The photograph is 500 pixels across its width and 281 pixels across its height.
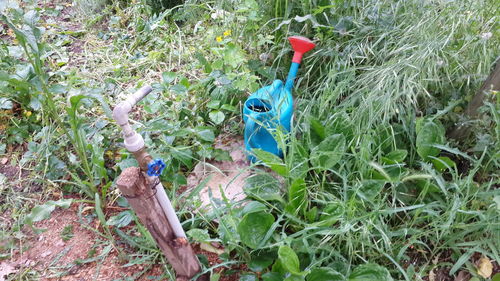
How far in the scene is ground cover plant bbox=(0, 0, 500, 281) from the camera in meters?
1.35

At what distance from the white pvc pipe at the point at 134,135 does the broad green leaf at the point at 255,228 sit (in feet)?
0.73

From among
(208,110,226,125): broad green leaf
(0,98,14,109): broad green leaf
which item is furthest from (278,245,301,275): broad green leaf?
(0,98,14,109): broad green leaf

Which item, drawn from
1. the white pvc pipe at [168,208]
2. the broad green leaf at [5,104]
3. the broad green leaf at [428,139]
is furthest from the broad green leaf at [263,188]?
the broad green leaf at [5,104]

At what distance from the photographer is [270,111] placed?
165 centimetres

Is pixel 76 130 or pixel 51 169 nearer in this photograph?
pixel 76 130

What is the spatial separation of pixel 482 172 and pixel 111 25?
9.10 ft

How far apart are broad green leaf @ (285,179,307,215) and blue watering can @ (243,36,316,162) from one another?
0.29 metres

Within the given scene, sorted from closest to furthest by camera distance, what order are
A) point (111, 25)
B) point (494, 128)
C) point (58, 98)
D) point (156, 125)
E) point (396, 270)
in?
point (396, 270) < point (494, 128) < point (156, 125) < point (58, 98) < point (111, 25)

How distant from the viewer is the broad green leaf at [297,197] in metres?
1.38

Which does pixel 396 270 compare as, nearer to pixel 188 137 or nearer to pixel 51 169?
pixel 188 137

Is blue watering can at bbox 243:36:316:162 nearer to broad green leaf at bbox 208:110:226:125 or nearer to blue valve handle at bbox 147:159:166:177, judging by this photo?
broad green leaf at bbox 208:110:226:125

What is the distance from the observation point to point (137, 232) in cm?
161

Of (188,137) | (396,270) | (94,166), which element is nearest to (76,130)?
(94,166)

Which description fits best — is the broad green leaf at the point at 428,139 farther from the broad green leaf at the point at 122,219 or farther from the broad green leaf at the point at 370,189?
the broad green leaf at the point at 122,219
